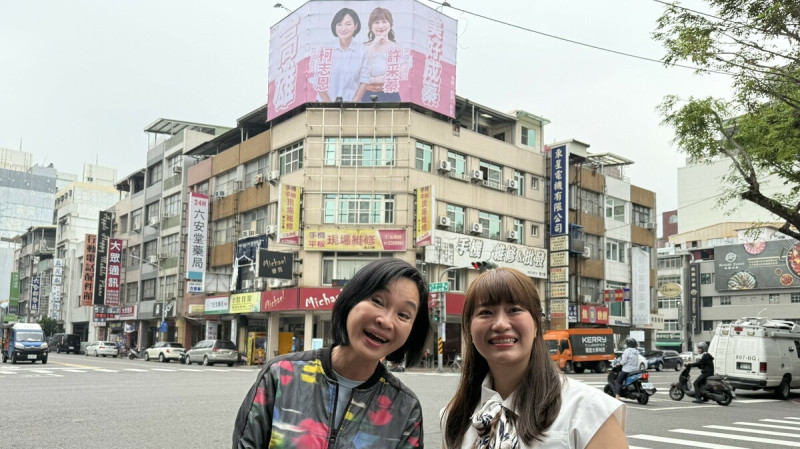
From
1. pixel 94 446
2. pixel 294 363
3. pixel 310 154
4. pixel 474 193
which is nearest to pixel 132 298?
pixel 310 154

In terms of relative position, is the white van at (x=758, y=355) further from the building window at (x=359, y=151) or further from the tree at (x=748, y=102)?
the building window at (x=359, y=151)

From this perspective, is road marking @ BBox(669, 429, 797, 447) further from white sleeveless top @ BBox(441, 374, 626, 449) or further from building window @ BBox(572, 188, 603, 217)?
building window @ BBox(572, 188, 603, 217)

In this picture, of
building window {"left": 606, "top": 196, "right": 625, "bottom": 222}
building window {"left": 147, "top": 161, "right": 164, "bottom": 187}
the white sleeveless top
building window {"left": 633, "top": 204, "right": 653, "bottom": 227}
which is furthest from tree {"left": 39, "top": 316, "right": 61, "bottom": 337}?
the white sleeveless top

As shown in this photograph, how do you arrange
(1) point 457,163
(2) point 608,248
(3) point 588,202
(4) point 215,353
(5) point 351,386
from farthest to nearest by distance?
(2) point 608,248 < (3) point 588,202 < (1) point 457,163 < (4) point 215,353 < (5) point 351,386

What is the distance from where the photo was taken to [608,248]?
4803 centimetres

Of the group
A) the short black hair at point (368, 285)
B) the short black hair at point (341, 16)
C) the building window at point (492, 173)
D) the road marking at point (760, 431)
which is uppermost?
the short black hair at point (341, 16)

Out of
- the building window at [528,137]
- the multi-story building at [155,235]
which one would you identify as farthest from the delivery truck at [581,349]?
the multi-story building at [155,235]

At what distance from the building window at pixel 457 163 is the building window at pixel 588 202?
9990 millimetres

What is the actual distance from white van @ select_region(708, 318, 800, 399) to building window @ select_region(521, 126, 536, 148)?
967 inches

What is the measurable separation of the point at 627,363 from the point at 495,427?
1482 centimetres

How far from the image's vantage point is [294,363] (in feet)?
7.68

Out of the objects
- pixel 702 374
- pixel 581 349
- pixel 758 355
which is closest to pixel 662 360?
pixel 581 349

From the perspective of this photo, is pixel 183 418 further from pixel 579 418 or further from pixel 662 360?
pixel 662 360

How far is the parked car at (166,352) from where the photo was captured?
40.7 meters
